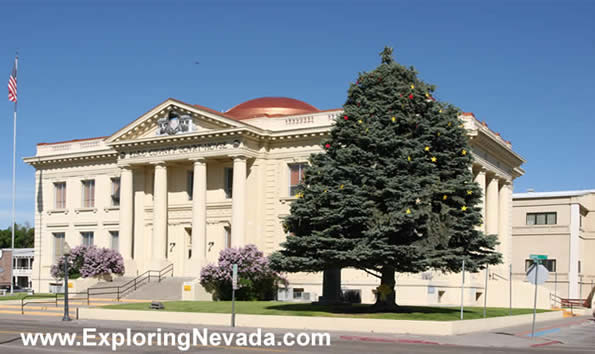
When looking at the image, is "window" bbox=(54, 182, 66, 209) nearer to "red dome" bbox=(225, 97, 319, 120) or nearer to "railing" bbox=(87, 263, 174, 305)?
"railing" bbox=(87, 263, 174, 305)

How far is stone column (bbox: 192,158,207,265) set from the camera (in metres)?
44.9

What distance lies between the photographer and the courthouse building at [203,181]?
4453cm

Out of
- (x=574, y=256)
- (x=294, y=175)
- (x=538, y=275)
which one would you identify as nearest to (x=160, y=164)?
(x=294, y=175)

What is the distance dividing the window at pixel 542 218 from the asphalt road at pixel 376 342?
1316 inches

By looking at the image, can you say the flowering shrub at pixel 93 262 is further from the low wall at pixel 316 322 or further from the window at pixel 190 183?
the low wall at pixel 316 322

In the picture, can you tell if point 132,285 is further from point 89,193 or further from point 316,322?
point 316,322

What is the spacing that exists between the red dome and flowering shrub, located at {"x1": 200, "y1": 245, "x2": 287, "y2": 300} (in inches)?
422

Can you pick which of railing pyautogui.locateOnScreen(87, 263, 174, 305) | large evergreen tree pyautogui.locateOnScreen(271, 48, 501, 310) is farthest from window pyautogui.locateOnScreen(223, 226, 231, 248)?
large evergreen tree pyautogui.locateOnScreen(271, 48, 501, 310)

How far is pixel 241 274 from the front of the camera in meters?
41.4

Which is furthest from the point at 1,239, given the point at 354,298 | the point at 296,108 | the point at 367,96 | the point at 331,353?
the point at 331,353

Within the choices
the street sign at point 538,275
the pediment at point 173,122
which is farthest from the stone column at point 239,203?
the street sign at point 538,275

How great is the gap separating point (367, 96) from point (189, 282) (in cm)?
1669

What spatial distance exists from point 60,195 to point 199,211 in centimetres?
1605

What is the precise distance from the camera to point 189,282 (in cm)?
4119
